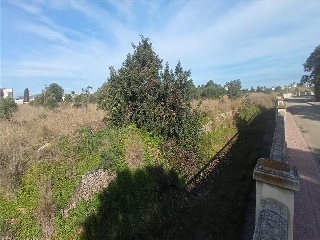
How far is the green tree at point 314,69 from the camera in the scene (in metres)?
38.4

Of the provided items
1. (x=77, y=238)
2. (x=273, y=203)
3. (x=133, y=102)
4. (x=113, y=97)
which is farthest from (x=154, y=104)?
(x=273, y=203)

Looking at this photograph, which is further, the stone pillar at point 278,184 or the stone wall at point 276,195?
the stone pillar at point 278,184

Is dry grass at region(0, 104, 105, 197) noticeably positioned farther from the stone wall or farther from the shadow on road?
the shadow on road

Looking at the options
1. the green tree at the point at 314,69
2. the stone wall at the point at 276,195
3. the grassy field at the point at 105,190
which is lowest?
the grassy field at the point at 105,190

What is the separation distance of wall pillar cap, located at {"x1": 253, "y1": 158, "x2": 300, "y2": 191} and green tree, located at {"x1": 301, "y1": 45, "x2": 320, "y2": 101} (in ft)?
132

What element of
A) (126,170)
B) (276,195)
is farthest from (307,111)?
(276,195)

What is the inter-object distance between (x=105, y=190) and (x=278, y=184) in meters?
5.08

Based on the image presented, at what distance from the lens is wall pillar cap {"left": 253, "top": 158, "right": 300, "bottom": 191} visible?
6.97 feet

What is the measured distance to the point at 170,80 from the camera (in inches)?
364

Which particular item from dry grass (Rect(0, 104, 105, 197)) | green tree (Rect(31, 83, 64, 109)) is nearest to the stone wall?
dry grass (Rect(0, 104, 105, 197))

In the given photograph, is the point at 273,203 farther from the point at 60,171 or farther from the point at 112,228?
the point at 60,171

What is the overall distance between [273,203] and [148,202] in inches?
190

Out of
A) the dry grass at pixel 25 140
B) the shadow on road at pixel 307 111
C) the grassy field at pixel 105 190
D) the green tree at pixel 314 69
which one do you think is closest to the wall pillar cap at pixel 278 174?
the grassy field at pixel 105 190

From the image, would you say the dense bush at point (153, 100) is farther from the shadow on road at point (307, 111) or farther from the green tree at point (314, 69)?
the green tree at point (314, 69)
